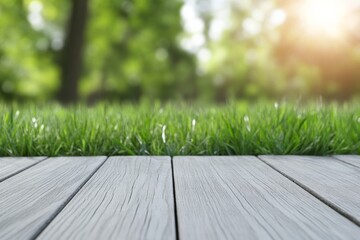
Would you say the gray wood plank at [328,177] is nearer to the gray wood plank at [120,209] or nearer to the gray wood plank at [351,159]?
the gray wood plank at [351,159]

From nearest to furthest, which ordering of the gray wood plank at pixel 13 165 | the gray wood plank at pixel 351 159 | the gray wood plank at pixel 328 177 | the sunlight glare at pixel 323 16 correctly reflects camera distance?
the gray wood plank at pixel 328 177
the gray wood plank at pixel 13 165
the gray wood plank at pixel 351 159
the sunlight glare at pixel 323 16

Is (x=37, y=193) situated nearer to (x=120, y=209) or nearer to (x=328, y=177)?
(x=120, y=209)

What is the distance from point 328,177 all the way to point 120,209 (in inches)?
33.8

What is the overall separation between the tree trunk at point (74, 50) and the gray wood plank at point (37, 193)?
769cm

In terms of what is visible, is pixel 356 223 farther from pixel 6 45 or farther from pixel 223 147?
pixel 6 45

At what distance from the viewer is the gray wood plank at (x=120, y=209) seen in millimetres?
936

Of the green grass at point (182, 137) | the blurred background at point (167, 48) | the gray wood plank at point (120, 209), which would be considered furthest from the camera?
the blurred background at point (167, 48)

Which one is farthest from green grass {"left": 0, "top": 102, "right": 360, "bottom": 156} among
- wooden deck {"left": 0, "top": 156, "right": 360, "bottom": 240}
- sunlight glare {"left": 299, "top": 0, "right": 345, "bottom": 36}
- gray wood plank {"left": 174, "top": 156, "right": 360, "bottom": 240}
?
sunlight glare {"left": 299, "top": 0, "right": 345, "bottom": 36}

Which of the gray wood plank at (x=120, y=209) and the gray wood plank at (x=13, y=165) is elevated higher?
the gray wood plank at (x=120, y=209)

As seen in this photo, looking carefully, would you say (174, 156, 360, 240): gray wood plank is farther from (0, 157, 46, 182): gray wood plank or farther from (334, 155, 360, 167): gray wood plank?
(0, 157, 46, 182): gray wood plank

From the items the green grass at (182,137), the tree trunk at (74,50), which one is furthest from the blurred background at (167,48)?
the green grass at (182,137)

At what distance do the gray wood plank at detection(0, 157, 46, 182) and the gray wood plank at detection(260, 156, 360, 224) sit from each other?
108 cm

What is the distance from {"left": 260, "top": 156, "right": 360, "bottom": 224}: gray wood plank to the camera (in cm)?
120

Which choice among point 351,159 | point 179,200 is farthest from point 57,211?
point 351,159
